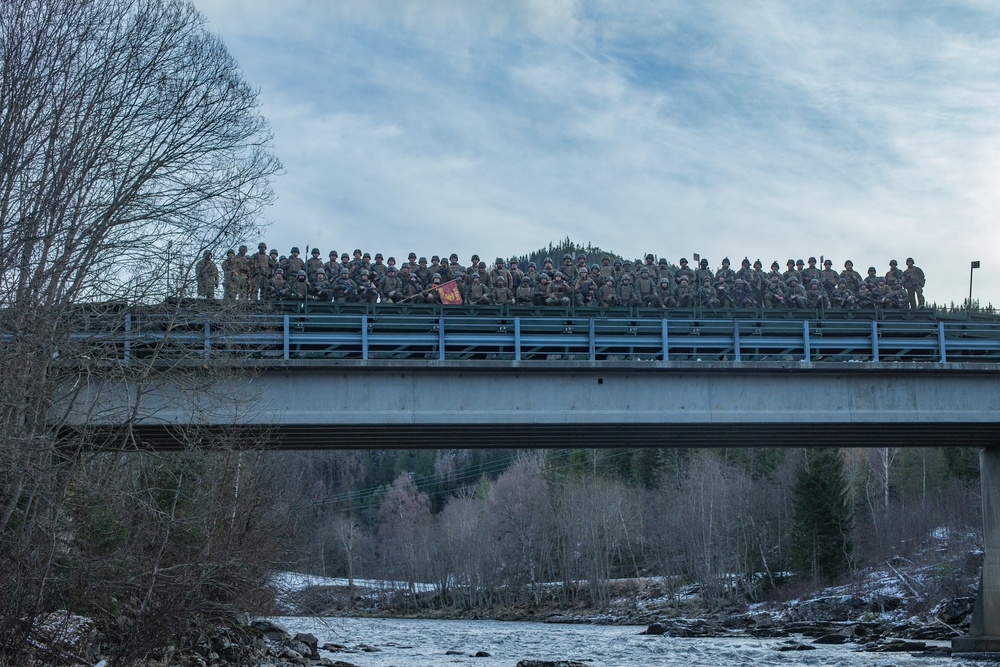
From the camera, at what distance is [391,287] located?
26.0 meters

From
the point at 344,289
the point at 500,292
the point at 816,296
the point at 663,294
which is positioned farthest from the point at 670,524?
the point at 344,289

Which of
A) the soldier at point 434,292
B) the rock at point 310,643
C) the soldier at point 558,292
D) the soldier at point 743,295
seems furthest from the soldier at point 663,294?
the rock at point 310,643

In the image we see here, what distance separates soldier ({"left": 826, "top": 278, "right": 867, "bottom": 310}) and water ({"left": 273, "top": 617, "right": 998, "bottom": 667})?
30.0 feet

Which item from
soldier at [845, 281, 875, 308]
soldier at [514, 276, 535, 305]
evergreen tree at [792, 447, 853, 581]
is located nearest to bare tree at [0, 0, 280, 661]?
soldier at [514, 276, 535, 305]

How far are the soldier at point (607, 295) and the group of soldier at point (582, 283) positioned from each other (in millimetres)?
25

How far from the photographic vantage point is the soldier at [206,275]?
20438 mm

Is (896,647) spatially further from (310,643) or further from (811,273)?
(310,643)

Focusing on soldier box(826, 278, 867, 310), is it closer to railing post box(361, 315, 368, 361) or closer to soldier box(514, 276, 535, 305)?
soldier box(514, 276, 535, 305)

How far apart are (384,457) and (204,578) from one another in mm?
113675

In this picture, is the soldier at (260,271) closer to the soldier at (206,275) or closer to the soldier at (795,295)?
the soldier at (206,275)

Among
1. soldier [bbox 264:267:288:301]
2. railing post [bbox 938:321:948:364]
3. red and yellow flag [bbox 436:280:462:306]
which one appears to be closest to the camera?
soldier [bbox 264:267:288:301]

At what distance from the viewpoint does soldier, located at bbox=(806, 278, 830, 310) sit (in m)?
28.0

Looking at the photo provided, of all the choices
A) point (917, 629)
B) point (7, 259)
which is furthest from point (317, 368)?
point (917, 629)

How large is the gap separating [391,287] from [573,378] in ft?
17.5
